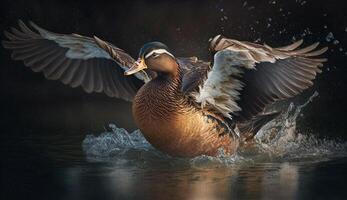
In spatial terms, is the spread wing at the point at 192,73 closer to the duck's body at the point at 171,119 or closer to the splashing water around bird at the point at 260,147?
the duck's body at the point at 171,119

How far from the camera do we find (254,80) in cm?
917

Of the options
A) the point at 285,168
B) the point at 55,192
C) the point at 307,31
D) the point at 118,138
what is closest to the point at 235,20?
the point at 307,31

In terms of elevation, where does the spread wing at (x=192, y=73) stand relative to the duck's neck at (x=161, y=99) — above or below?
above

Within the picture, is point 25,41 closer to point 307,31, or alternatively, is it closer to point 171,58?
point 171,58

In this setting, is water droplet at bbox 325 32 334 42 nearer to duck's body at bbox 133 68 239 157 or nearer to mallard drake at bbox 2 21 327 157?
mallard drake at bbox 2 21 327 157

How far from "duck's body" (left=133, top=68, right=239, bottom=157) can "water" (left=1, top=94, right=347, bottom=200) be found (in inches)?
6.0

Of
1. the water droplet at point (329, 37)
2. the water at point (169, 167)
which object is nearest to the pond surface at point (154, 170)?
the water at point (169, 167)

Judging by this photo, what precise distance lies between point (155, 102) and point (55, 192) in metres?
1.36

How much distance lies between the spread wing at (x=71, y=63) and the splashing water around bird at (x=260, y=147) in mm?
402

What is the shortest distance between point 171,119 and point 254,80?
0.76 metres

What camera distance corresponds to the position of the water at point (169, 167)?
789cm

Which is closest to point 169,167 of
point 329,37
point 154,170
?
point 154,170

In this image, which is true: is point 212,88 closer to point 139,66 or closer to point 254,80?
point 254,80

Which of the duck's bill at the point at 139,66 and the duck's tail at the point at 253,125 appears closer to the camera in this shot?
the duck's bill at the point at 139,66
